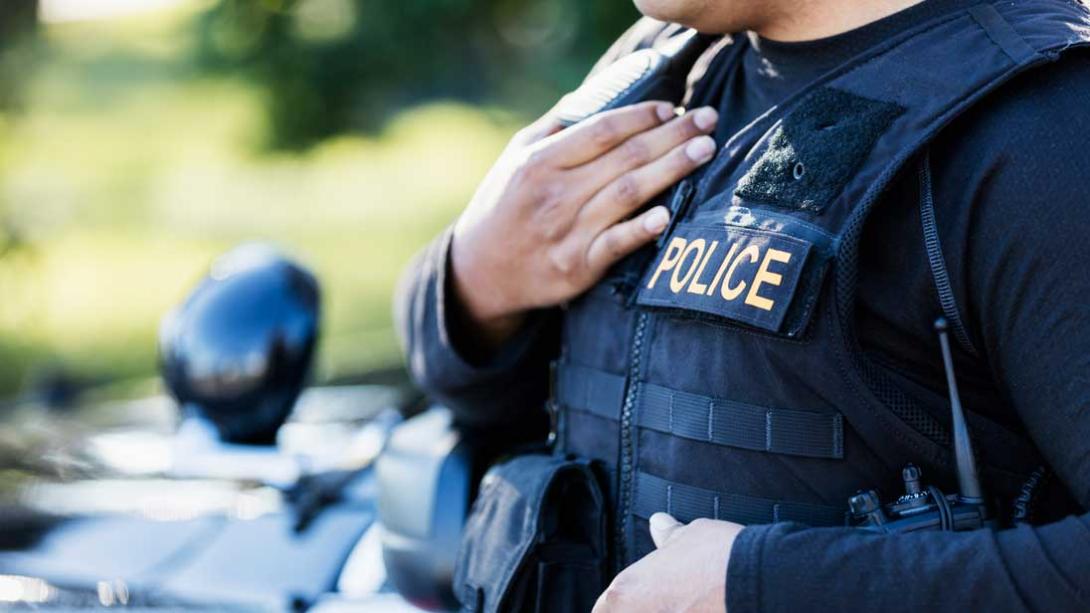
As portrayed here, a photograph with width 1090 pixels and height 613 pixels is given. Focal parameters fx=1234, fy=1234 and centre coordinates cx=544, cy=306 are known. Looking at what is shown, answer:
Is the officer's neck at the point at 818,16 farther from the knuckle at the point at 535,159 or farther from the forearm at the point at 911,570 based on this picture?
the forearm at the point at 911,570

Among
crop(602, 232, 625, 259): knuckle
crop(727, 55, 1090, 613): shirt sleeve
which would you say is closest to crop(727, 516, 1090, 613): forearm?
crop(727, 55, 1090, 613): shirt sleeve

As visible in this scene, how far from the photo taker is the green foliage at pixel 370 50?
5.71m

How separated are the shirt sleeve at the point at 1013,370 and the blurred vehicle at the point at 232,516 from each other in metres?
0.78

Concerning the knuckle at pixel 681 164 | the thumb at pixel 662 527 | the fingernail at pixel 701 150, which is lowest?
the thumb at pixel 662 527

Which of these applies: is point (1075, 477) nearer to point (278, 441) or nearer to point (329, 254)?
point (278, 441)

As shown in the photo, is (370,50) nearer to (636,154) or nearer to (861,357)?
(636,154)

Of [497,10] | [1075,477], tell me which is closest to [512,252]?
[1075,477]

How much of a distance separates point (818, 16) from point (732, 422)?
1.59ft

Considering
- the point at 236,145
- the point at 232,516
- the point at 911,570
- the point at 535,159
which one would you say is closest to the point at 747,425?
the point at 911,570

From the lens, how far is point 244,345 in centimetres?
247

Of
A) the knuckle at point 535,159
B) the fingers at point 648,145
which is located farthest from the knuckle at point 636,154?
the knuckle at point 535,159

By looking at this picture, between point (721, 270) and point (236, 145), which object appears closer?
point (721, 270)

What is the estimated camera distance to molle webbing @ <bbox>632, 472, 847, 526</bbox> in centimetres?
133

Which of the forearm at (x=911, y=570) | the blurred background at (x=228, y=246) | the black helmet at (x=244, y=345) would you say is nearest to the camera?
the forearm at (x=911, y=570)
